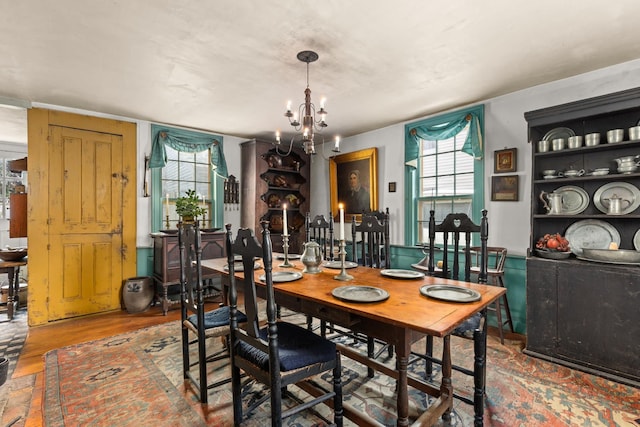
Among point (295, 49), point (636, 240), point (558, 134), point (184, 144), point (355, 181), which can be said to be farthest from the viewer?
point (355, 181)

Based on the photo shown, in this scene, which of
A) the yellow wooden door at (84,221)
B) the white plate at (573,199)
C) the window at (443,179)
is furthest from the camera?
the window at (443,179)

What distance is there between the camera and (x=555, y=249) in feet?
8.79

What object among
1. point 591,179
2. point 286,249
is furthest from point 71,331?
point 591,179

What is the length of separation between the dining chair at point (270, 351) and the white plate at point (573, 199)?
2.52 metres

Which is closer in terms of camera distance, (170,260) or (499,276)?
(499,276)

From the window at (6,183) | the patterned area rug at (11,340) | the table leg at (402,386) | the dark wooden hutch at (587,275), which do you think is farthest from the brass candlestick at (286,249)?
the window at (6,183)

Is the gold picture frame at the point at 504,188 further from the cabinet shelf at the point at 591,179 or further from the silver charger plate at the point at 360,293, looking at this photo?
the silver charger plate at the point at 360,293

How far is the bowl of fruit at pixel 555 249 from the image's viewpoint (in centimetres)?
262

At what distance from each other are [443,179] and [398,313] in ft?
9.56

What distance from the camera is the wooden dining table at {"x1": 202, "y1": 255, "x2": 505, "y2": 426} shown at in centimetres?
137

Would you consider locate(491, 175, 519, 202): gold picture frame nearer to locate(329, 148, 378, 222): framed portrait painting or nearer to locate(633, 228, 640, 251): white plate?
locate(633, 228, 640, 251): white plate

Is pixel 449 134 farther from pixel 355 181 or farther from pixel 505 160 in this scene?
pixel 355 181

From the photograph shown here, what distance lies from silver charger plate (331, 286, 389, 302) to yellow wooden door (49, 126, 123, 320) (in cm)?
346

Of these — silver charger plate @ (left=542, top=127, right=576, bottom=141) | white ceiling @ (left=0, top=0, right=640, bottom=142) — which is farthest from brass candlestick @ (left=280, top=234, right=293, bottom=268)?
silver charger plate @ (left=542, top=127, right=576, bottom=141)
